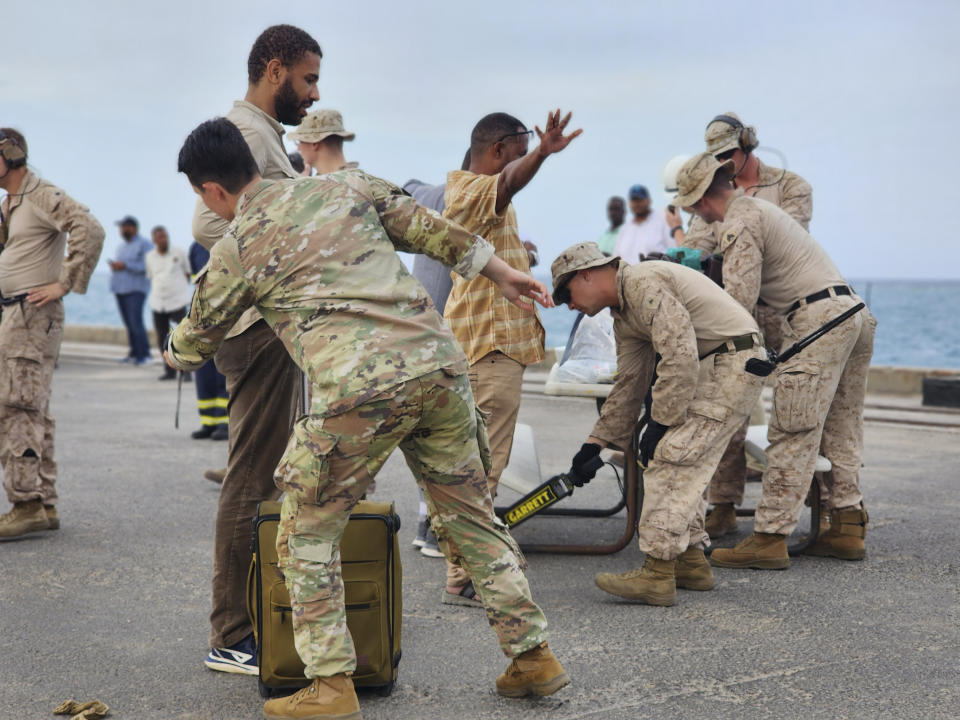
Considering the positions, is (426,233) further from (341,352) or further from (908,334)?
(908,334)

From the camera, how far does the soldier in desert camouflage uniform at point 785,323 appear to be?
5.07m

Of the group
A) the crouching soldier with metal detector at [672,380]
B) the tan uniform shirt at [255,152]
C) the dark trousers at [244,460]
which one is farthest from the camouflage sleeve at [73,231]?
the crouching soldier with metal detector at [672,380]

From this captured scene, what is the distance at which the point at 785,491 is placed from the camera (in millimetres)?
5152

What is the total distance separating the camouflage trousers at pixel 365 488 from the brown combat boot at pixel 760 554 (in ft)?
6.64

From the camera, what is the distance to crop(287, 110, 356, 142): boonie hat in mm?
6109

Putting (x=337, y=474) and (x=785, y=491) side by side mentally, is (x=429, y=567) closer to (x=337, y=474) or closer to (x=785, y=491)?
(x=785, y=491)

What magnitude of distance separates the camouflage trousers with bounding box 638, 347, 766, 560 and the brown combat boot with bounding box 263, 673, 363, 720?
173cm

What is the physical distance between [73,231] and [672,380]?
A: 3294 mm

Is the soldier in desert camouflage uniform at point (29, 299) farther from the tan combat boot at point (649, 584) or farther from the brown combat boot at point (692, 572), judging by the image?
the brown combat boot at point (692, 572)

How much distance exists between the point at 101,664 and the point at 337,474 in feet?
4.68

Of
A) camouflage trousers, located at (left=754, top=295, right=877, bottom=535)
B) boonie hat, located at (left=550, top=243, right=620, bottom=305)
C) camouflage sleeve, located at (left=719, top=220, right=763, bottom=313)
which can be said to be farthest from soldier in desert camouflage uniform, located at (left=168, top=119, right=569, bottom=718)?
camouflage trousers, located at (left=754, top=295, right=877, bottom=535)

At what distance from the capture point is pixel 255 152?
153 inches

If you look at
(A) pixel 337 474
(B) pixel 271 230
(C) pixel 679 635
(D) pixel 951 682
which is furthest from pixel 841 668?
(B) pixel 271 230

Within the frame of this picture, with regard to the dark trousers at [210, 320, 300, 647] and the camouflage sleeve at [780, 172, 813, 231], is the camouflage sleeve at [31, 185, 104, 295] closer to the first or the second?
the dark trousers at [210, 320, 300, 647]
